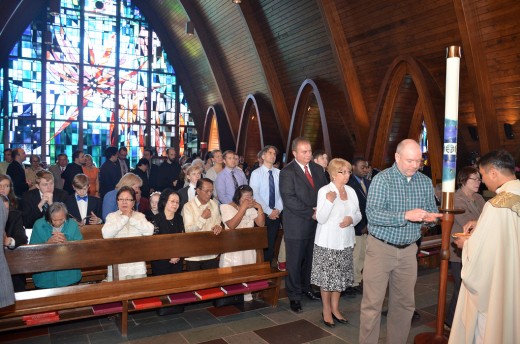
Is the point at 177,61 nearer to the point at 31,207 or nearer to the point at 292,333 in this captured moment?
the point at 31,207

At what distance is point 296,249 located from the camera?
4336mm

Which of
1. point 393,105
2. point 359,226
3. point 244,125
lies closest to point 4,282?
point 359,226

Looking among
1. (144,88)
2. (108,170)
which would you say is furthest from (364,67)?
(144,88)

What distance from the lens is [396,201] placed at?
9.97ft

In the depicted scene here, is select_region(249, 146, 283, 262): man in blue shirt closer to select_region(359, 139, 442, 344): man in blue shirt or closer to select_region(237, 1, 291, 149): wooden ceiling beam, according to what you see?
select_region(359, 139, 442, 344): man in blue shirt

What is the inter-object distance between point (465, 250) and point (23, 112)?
51.4 ft

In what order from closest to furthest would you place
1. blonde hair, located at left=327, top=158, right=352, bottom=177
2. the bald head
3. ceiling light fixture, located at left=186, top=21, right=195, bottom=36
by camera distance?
the bald head < blonde hair, located at left=327, top=158, right=352, bottom=177 < ceiling light fixture, located at left=186, top=21, right=195, bottom=36

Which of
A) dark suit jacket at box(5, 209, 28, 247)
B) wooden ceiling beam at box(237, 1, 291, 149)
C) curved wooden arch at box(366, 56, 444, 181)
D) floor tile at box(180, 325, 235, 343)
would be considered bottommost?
floor tile at box(180, 325, 235, 343)

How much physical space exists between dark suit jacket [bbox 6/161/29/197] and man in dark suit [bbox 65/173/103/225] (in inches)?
136

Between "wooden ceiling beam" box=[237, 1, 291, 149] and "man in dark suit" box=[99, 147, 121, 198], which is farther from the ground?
"wooden ceiling beam" box=[237, 1, 291, 149]

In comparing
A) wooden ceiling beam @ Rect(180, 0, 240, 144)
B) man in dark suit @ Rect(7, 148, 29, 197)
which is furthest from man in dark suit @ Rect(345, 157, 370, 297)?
wooden ceiling beam @ Rect(180, 0, 240, 144)

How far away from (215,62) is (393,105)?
720 centimetres

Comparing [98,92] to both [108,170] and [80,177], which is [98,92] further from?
[80,177]

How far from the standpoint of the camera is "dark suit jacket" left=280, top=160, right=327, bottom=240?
430 cm
